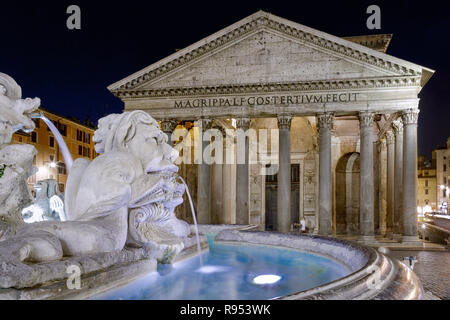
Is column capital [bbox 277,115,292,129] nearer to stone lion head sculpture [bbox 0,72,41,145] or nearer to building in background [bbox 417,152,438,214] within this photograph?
stone lion head sculpture [bbox 0,72,41,145]

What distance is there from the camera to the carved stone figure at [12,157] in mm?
3506

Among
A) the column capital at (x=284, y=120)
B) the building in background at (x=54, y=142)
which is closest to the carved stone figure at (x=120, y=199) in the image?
the column capital at (x=284, y=120)

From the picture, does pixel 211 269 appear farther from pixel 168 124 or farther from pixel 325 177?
pixel 168 124

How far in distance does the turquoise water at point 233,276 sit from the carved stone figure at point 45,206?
5.79 ft

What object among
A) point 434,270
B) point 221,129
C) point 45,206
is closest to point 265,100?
point 221,129

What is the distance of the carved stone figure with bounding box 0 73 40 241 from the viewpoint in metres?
3.51

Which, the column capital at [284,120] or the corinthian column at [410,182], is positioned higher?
the column capital at [284,120]

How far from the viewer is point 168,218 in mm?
4047

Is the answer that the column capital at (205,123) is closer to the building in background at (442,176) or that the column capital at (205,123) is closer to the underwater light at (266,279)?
the underwater light at (266,279)

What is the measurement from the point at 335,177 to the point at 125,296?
23.2 m

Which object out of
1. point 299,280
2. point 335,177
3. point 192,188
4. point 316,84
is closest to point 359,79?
point 316,84

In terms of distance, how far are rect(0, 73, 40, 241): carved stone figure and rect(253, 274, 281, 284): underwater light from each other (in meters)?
2.22

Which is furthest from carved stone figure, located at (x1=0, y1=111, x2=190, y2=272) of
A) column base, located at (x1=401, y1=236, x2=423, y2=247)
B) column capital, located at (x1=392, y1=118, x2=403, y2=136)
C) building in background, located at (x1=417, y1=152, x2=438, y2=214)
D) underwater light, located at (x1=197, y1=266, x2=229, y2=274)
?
building in background, located at (x1=417, y1=152, x2=438, y2=214)

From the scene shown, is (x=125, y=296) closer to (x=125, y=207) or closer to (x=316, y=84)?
(x=125, y=207)
